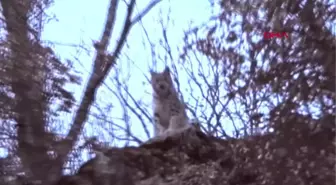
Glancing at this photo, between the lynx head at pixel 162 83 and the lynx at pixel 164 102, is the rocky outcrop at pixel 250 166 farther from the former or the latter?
the lynx head at pixel 162 83

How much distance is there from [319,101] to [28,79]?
147 centimetres

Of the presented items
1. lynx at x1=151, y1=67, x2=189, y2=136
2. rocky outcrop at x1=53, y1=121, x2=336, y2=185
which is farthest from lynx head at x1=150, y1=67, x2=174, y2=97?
rocky outcrop at x1=53, y1=121, x2=336, y2=185

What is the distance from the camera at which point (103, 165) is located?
137 inches

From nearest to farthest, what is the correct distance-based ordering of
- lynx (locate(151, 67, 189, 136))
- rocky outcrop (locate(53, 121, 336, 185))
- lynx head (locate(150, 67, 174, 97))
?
rocky outcrop (locate(53, 121, 336, 185))
lynx (locate(151, 67, 189, 136))
lynx head (locate(150, 67, 174, 97))

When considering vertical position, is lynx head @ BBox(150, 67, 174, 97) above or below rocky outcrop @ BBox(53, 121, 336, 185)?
above

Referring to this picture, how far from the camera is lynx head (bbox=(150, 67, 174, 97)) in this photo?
10.1 meters

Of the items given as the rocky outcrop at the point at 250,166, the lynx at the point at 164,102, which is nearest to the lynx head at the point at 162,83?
the lynx at the point at 164,102

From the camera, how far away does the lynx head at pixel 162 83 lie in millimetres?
10133

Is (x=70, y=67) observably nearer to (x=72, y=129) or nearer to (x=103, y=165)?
(x=72, y=129)

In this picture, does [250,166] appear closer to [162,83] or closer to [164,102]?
[162,83]

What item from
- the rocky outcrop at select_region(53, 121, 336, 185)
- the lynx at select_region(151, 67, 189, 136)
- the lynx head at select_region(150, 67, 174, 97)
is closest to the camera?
the rocky outcrop at select_region(53, 121, 336, 185)

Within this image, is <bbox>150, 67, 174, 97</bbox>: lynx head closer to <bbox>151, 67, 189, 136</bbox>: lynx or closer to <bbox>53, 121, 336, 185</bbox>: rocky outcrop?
<bbox>151, 67, 189, 136</bbox>: lynx

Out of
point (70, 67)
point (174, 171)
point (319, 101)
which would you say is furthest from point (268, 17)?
point (174, 171)

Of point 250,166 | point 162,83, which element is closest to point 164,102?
point 162,83
